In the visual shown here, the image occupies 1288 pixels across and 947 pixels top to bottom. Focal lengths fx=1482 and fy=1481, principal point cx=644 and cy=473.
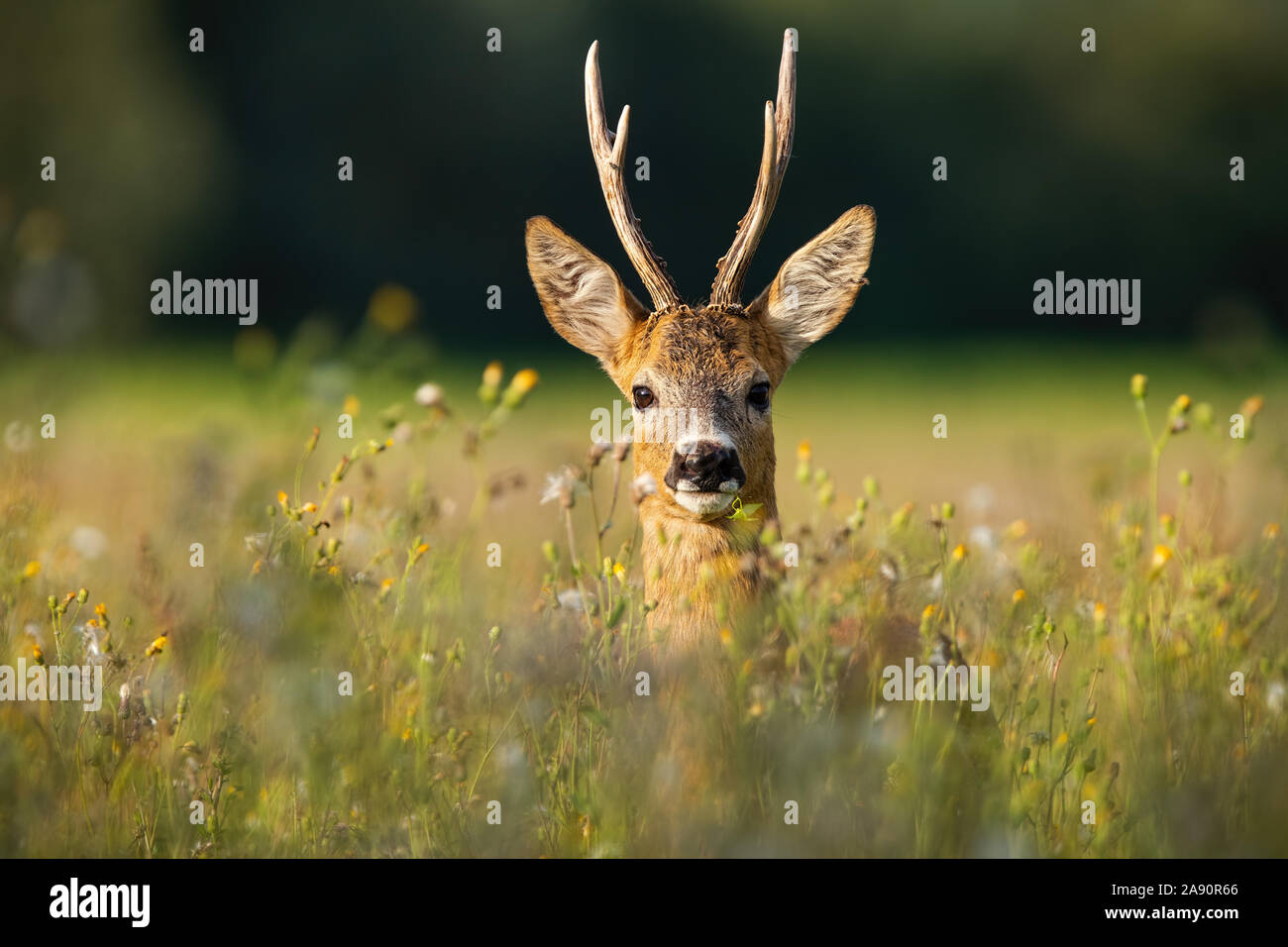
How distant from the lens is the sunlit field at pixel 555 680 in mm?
3072

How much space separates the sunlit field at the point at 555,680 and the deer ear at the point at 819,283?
2.01 ft

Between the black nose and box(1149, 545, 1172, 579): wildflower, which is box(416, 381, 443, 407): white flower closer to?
the black nose

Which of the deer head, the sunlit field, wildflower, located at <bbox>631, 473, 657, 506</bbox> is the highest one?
the deer head

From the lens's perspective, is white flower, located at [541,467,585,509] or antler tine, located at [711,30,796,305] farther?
antler tine, located at [711,30,796,305]

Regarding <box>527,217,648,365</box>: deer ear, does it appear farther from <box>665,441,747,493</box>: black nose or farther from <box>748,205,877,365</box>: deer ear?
<box>665,441,747,493</box>: black nose

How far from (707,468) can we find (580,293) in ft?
3.48

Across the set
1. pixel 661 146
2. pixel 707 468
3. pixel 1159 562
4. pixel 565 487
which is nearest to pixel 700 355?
pixel 707 468

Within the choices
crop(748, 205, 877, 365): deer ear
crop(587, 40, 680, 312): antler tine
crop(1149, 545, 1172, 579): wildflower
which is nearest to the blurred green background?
crop(748, 205, 877, 365): deer ear

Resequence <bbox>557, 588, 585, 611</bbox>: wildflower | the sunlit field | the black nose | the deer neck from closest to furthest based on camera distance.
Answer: the sunlit field, <bbox>557, 588, 585, 611</bbox>: wildflower, the black nose, the deer neck

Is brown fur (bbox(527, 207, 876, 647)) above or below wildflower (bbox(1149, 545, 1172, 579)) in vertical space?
above

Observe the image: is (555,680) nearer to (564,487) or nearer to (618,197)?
(564,487)

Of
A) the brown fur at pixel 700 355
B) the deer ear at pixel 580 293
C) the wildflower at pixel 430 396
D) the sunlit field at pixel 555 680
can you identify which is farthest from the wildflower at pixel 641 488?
the deer ear at pixel 580 293

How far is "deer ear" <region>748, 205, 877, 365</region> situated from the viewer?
4.58m

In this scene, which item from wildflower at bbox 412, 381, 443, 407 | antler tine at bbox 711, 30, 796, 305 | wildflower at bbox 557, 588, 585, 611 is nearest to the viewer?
wildflower at bbox 412, 381, 443, 407
